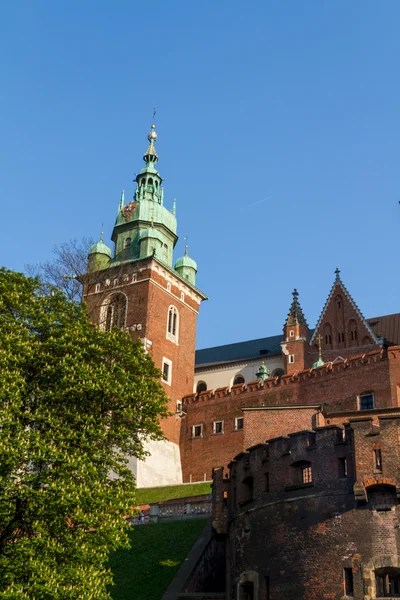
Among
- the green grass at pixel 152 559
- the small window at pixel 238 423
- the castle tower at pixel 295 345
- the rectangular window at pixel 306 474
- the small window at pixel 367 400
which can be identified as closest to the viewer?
the rectangular window at pixel 306 474

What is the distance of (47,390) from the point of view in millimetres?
30000

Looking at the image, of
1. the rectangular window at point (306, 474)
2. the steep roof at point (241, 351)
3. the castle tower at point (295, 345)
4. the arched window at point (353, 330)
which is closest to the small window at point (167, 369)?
the castle tower at point (295, 345)

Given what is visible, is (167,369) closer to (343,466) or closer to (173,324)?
(173,324)

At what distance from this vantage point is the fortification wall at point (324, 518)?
27453mm

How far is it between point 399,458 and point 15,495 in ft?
42.1

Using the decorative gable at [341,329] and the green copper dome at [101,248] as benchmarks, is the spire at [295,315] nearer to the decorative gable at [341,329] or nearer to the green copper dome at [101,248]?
the decorative gable at [341,329]

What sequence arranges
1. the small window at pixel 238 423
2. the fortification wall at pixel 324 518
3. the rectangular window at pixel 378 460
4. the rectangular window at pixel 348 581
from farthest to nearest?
the small window at pixel 238 423 → the rectangular window at pixel 378 460 → the fortification wall at pixel 324 518 → the rectangular window at pixel 348 581

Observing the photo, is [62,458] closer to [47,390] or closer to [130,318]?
[47,390]

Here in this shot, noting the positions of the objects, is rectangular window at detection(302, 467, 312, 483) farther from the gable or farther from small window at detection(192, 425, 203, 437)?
the gable

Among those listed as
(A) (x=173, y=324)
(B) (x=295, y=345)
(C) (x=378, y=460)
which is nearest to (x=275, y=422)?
(C) (x=378, y=460)

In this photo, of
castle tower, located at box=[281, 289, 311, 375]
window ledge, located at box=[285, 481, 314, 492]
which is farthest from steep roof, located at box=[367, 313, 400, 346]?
window ledge, located at box=[285, 481, 314, 492]

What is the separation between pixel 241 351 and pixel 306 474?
2054 inches

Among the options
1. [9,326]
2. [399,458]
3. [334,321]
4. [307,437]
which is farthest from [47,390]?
[334,321]

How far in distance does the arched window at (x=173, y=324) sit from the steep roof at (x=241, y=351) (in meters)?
10.3
